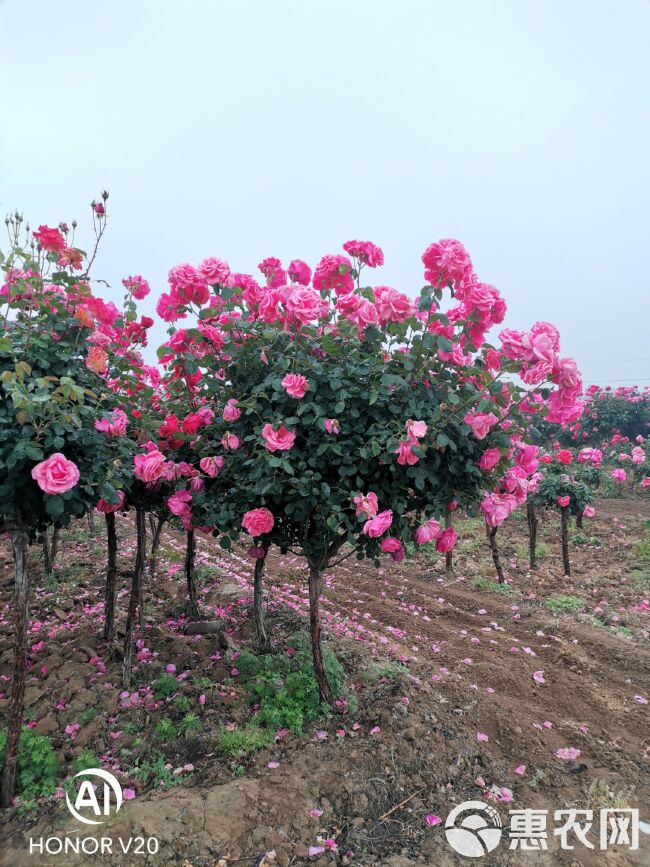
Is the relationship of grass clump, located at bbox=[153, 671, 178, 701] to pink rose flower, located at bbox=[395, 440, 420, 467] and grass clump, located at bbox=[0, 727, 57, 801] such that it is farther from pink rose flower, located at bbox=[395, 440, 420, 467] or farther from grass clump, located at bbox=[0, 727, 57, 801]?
pink rose flower, located at bbox=[395, 440, 420, 467]

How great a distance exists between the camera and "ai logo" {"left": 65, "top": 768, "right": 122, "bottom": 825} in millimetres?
2518

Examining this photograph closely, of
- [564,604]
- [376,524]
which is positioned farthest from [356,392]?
[564,604]

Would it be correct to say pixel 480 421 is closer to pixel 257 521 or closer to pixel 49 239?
pixel 257 521

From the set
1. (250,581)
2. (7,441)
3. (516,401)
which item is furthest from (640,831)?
(250,581)

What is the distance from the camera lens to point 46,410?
2.24 meters

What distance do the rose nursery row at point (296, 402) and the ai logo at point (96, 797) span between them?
1.12 feet

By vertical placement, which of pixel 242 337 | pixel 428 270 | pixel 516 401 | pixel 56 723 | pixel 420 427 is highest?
pixel 428 270

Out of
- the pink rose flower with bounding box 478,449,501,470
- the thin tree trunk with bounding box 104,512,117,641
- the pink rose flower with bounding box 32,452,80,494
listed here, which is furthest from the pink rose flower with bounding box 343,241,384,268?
the thin tree trunk with bounding box 104,512,117,641

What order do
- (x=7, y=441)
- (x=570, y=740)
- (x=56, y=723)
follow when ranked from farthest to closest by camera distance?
(x=570, y=740), (x=56, y=723), (x=7, y=441)

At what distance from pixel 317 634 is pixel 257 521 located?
1.17 m

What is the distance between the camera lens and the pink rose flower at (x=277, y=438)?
2457 millimetres

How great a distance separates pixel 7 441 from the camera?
217 centimetres

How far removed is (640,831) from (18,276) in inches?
177

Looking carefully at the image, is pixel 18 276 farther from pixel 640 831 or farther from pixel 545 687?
pixel 545 687
